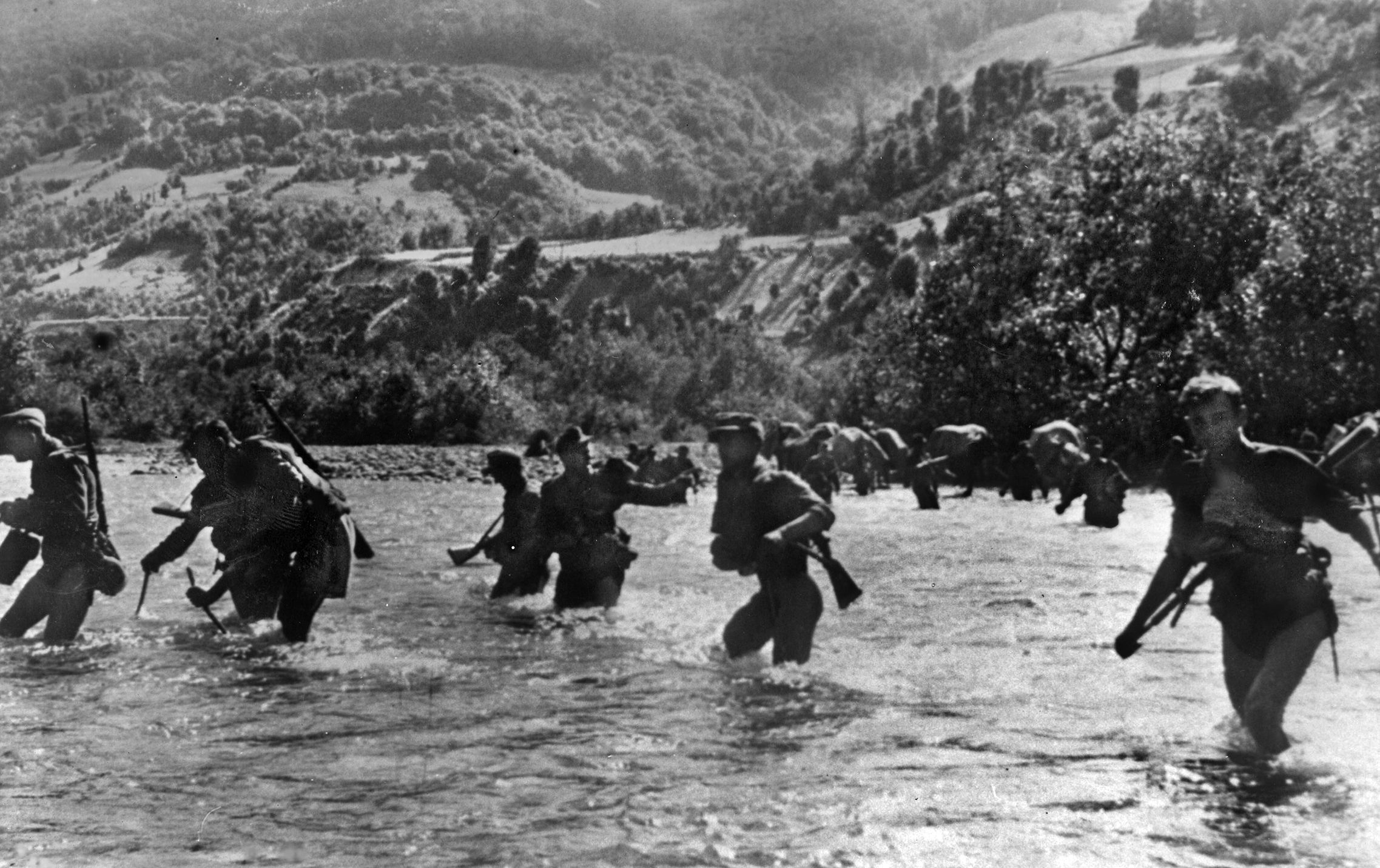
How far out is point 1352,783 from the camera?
832 centimetres

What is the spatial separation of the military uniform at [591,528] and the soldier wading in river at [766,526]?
2873 mm

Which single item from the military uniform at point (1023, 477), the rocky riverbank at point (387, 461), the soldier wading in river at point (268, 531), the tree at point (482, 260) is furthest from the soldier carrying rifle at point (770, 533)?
the tree at point (482, 260)

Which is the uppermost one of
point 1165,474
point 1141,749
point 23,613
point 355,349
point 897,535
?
point 1165,474

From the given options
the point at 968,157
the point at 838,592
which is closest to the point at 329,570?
the point at 838,592

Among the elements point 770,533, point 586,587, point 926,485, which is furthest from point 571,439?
point 926,485

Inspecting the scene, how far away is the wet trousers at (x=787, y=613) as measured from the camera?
38.4ft

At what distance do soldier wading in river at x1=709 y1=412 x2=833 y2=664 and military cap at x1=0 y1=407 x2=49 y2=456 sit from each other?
220 inches

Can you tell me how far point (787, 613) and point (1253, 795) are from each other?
428 cm

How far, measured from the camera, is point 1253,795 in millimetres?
8133

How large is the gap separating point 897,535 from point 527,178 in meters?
141

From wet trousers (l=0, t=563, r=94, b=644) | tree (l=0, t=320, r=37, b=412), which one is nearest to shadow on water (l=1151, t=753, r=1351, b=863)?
wet trousers (l=0, t=563, r=94, b=644)

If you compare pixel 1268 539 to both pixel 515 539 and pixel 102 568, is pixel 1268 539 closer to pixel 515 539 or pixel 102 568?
pixel 102 568

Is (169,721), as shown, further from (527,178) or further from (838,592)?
(527,178)

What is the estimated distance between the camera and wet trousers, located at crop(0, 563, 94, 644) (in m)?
13.2
